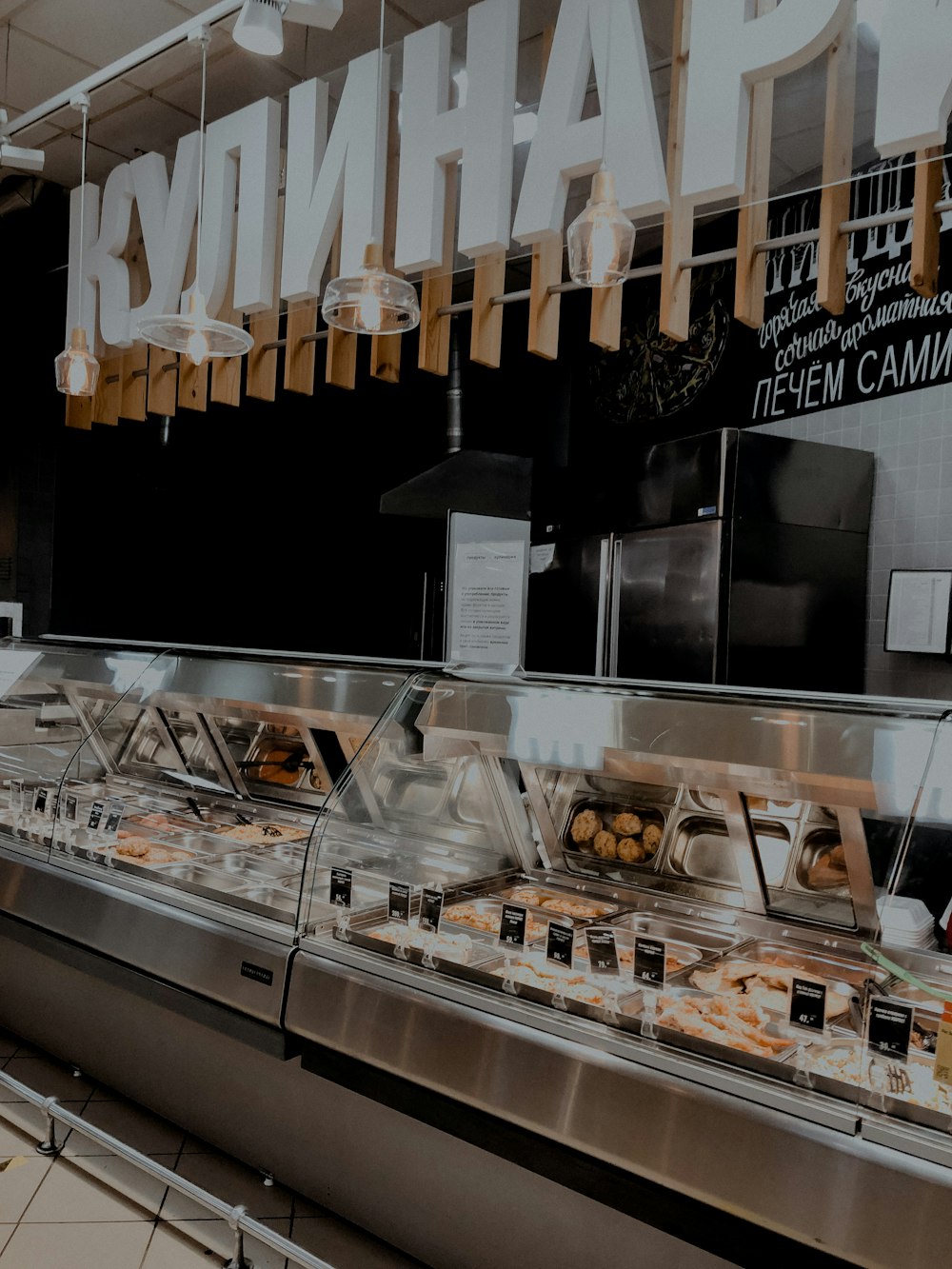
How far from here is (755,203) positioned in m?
2.83

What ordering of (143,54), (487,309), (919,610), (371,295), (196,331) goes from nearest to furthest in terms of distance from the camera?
1. (371,295)
2. (196,331)
3. (487,309)
4. (143,54)
5. (919,610)

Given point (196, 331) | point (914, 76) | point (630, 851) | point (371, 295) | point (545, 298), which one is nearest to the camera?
point (914, 76)

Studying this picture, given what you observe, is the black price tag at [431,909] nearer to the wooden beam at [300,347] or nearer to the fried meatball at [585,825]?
the fried meatball at [585,825]

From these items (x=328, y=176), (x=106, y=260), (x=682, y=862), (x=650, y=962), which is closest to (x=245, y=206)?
(x=328, y=176)

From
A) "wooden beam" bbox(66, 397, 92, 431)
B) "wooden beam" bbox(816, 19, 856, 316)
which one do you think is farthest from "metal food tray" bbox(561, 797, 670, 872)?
"wooden beam" bbox(66, 397, 92, 431)

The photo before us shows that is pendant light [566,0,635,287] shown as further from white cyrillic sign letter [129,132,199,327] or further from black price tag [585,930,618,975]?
white cyrillic sign letter [129,132,199,327]

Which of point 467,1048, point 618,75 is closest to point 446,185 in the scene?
point 618,75

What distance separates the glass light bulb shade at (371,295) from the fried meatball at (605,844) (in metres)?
1.63

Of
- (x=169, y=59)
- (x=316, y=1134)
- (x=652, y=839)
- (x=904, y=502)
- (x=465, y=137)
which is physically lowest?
(x=316, y=1134)

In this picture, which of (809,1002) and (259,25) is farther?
(259,25)

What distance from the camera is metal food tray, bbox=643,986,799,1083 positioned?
1.81m

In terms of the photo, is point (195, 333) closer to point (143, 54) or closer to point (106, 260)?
point (143, 54)

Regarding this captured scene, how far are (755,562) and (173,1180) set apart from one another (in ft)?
10.7

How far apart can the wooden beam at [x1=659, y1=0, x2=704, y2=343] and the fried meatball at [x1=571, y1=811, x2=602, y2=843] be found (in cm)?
145
